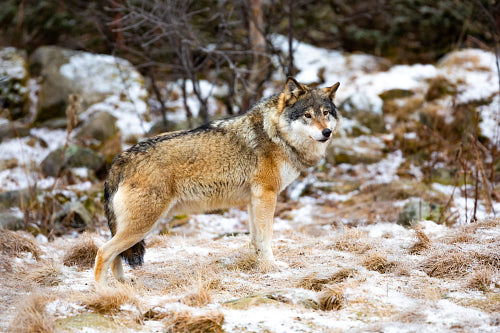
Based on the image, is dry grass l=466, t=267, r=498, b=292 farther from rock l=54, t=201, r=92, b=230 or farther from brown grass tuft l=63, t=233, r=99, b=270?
rock l=54, t=201, r=92, b=230

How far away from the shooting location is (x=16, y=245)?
621 centimetres

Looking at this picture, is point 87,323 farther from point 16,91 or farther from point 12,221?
point 16,91

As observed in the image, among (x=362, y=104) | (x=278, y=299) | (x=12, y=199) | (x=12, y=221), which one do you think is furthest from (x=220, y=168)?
(x=362, y=104)

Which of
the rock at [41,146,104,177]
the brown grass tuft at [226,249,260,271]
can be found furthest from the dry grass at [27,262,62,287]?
the rock at [41,146,104,177]

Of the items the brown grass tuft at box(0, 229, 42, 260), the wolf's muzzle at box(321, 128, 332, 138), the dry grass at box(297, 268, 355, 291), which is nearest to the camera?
the dry grass at box(297, 268, 355, 291)

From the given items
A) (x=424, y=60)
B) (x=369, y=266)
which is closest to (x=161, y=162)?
(x=369, y=266)

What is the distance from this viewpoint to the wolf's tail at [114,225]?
5398 mm

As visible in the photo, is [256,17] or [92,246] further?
[256,17]

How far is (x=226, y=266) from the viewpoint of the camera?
19.0 feet

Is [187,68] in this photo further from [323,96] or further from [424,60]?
[424,60]

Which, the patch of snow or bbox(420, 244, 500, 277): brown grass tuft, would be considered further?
the patch of snow

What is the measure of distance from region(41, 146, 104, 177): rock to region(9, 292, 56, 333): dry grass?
8.02 meters

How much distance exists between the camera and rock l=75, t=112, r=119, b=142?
1352 centimetres

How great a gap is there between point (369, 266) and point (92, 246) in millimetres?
3703
